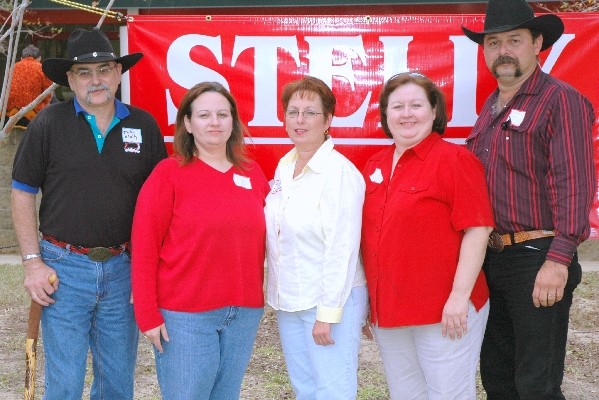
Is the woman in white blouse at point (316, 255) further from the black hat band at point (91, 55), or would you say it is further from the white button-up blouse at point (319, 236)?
the black hat band at point (91, 55)

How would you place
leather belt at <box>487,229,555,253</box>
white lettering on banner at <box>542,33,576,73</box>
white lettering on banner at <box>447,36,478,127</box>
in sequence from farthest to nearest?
1. white lettering on banner at <box>447,36,478,127</box>
2. white lettering on banner at <box>542,33,576,73</box>
3. leather belt at <box>487,229,555,253</box>

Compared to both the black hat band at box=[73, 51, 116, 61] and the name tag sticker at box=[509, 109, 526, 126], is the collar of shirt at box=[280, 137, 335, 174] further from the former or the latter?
the black hat band at box=[73, 51, 116, 61]

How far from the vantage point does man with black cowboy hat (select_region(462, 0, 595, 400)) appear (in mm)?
3062

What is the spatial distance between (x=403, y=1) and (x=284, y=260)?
22.9ft

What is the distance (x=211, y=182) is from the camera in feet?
10.3

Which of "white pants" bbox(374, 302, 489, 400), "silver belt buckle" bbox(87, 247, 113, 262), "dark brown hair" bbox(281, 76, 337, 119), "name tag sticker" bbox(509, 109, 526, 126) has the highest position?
"dark brown hair" bbox(281, 76, 337, 119)

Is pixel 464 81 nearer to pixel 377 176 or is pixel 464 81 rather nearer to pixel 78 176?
pixel 377 176

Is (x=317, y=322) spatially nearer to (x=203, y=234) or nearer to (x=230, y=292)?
(x=230, y=292)

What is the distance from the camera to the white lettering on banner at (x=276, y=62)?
4246 mm

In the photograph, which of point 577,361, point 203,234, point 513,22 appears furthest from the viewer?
point 577,361

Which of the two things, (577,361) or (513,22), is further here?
(577,361)

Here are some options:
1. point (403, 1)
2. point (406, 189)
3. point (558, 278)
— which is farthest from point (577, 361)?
point (403, 1)

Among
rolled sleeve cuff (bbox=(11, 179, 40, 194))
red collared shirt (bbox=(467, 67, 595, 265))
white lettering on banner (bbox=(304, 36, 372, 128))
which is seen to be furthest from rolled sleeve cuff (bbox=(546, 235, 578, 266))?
rolled sleeve cuff (bbox=(11, 179, 40, 194))

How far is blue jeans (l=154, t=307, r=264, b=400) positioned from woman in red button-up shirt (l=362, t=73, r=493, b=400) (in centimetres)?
57
